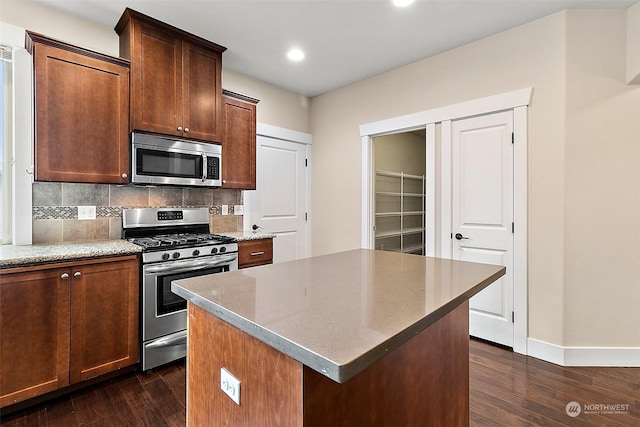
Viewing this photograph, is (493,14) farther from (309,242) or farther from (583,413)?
(309,242)

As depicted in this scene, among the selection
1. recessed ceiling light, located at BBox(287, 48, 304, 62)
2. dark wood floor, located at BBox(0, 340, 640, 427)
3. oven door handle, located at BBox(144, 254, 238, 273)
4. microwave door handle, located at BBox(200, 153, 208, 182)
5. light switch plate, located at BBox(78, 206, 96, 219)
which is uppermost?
recessed ceiling light, located at BBox(287, 48, 304, 62)

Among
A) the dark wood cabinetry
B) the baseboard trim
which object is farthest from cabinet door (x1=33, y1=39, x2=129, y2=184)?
the baseboard trim

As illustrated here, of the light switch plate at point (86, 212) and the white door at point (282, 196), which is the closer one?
the light switch plate at point (86, 212)

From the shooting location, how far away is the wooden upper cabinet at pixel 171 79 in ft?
8.05

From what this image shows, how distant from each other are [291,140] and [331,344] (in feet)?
12.2

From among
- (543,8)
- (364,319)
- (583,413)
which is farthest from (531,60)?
(364,319)

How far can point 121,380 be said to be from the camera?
2223mm

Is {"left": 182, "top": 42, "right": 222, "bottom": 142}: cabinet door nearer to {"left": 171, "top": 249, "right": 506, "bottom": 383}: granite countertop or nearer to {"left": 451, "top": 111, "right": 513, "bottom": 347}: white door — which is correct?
{"left": 171, "top": 249, "right": 506, "bottom": 383}: granite countertop

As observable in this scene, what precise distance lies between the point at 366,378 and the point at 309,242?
3496 mm

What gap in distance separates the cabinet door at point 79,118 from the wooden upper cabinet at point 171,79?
5.1 inches

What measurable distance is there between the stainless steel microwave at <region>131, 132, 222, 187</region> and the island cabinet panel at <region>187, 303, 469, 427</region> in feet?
6.00

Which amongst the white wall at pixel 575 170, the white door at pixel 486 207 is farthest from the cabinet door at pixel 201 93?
the white wall at pixel 575 170

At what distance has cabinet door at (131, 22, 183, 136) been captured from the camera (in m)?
2.45

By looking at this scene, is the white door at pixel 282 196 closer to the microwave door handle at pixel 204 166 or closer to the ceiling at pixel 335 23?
the microwave door handle at pixel 204 166
